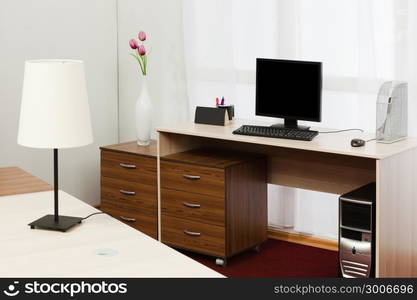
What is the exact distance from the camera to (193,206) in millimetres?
4617

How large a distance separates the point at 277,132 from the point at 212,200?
0.58 metres

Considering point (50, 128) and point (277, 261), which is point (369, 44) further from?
point (50, 128)

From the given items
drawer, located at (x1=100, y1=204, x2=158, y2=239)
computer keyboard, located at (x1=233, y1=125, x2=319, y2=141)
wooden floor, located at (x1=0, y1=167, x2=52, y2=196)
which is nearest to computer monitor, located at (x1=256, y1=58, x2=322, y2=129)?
computer keyboard, located at (x1=233, y1=125, x2=319, y2=141)

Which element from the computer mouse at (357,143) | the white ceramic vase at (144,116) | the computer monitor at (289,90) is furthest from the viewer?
the white ceramic vase at (144,116)

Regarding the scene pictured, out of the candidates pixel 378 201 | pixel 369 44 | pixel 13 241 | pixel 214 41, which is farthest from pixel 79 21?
pixel 13 241

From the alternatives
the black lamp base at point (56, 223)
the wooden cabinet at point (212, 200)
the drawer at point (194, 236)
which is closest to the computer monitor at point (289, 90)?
the wooden cabinet at point (212, 200)

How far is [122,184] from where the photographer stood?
16.6ft

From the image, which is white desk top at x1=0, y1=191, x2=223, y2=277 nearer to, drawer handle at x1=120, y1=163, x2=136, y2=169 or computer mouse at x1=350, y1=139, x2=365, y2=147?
computer mouse at x1=350, y1=139, x2=365, y2=147

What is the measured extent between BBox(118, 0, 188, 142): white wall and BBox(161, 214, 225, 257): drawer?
1079 millimetres

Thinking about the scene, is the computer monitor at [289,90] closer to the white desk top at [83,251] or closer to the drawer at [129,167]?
the drawer at [129,167]

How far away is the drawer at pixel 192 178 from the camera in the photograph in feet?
14.7

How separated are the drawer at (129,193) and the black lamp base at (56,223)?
6.52 feet

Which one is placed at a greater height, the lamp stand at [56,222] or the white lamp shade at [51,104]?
the white lamp shade at [51,104]

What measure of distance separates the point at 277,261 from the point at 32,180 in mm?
1793
